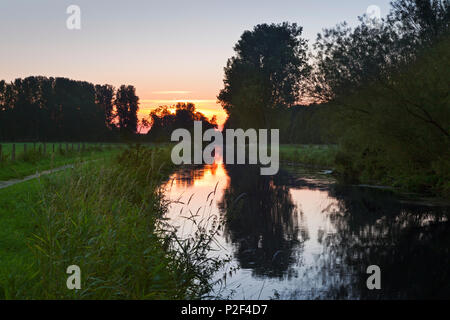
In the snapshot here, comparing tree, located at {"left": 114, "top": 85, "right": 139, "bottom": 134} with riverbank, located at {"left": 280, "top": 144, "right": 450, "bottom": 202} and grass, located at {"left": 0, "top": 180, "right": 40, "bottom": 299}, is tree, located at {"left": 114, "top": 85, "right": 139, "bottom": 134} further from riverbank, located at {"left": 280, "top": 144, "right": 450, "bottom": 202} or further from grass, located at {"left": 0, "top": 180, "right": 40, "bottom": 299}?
grass, located at {"left": 0, "top": 180, "right": 40, "bottom": 299}

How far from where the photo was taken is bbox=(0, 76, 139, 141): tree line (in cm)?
9881

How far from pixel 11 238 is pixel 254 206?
32.4 ft

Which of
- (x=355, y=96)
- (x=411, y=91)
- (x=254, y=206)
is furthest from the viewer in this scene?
(x=355, y=96)

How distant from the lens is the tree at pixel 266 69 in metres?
58.8

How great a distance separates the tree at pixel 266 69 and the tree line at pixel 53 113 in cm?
4182

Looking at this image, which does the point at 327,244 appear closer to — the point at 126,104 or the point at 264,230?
the point at 264,230

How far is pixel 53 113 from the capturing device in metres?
107

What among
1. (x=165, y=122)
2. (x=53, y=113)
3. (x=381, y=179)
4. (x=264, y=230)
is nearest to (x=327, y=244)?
(x=264, y=230)

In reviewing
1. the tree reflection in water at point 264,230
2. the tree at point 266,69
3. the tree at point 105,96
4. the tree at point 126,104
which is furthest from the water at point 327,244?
the tree at point 105,96

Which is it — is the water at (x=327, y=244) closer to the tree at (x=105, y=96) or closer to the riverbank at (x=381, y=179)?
the riverbank at (x=381, y=179)

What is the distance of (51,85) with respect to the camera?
114 m
